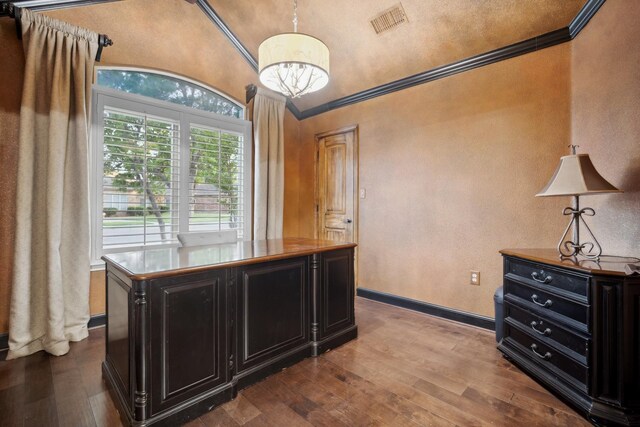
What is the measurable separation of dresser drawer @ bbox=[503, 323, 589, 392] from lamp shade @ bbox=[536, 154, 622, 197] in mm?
1005

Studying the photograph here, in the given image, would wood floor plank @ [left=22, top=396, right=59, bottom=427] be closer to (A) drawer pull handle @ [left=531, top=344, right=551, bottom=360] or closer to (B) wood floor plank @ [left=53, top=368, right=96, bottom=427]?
(B) wood floor plank @ [left=53, top=368, right=96, bottom=427]

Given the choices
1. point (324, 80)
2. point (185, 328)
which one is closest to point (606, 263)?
point (324, 80)

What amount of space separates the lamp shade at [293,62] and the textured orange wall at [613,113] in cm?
195

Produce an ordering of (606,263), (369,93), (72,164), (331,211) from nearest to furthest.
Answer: (606,263) < (72,164) < (369,93) < (331,211)

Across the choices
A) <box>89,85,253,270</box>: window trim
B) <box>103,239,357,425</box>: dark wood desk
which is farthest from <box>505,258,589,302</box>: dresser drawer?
<box>89,85,253,270</box>: window trim

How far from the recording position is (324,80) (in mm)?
2432

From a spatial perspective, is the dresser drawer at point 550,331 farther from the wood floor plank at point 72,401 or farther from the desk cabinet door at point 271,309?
the wood floor plank at point 72,401

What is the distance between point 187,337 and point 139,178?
7.04 ft

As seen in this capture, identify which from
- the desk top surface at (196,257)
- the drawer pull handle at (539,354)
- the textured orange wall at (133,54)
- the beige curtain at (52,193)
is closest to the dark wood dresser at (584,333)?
the drawer pull handle at (539,354)

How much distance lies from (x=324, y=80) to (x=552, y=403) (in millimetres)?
2674

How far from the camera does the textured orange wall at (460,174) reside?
2629 millimetres

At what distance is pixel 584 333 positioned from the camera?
1.71m

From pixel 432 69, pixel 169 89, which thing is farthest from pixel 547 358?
pixel 169 89

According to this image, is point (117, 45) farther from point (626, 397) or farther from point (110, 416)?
point (626, 397)
